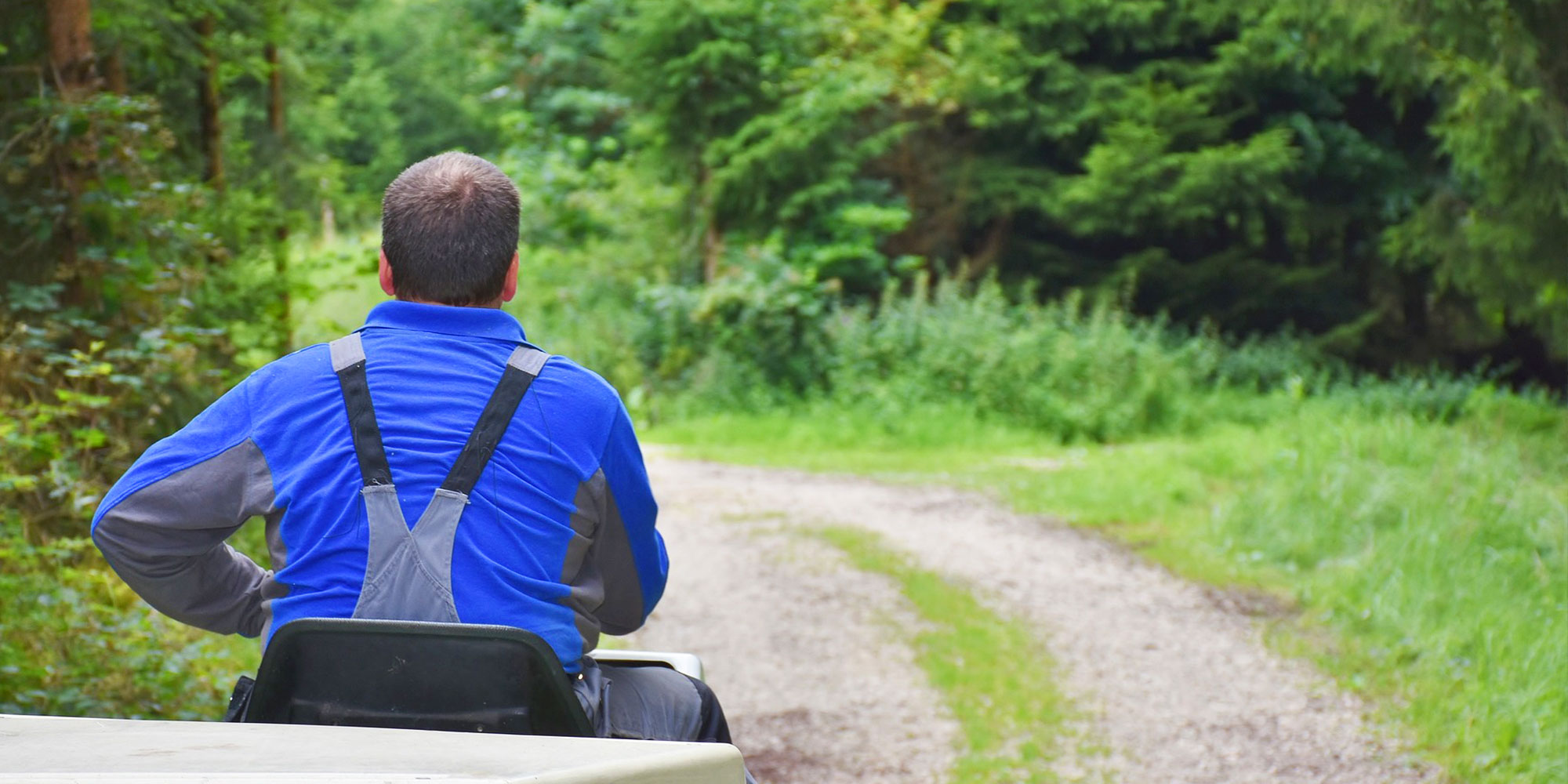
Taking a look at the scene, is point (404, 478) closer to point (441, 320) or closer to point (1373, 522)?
point (441, 320)

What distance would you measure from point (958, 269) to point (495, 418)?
1785 cm

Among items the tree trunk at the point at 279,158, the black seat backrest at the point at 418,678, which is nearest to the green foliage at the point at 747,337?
the tree trunk at the point at 279,158

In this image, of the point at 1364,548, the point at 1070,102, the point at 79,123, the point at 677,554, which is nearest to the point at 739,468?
the point at 677,554

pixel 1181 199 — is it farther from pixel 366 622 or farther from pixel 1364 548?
pixel 366 622

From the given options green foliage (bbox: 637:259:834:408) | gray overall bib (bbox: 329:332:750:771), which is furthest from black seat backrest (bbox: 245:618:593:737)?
green foliage (bbox: 637:259:834:408)

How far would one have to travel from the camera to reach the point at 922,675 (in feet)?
20.7

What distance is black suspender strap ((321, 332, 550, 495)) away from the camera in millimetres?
2205

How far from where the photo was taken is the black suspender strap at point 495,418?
7.25ft

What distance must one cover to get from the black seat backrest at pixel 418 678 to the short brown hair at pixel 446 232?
0.61 meters

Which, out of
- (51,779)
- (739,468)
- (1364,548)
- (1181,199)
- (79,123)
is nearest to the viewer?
(51,779)

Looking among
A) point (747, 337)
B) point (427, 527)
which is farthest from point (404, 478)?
point (747, 337)

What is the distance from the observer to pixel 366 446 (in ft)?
7.26

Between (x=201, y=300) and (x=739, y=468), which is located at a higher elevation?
(x=201, y=300)

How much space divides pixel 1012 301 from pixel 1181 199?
9.99 feet
